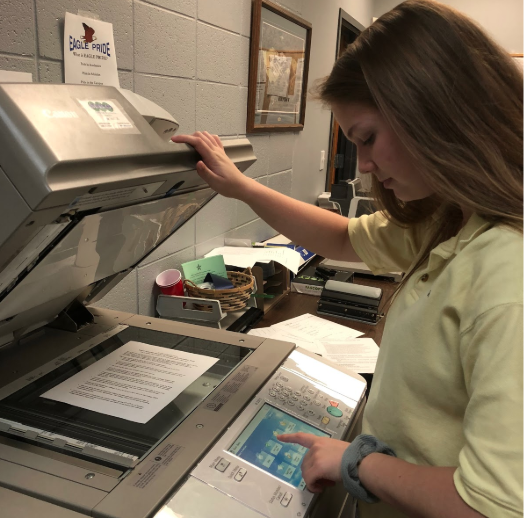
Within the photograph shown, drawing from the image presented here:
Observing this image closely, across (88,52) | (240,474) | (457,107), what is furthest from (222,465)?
(88,52)

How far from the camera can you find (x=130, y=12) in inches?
46.9

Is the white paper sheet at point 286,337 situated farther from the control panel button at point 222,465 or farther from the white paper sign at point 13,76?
the white paper sign at point 13,76

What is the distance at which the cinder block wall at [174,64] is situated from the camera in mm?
965

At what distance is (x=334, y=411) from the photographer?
848 mm

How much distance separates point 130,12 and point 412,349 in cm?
101

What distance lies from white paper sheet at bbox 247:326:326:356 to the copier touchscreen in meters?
0.60

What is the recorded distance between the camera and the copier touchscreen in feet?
2.25

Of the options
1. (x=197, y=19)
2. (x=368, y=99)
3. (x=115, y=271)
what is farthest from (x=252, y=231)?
(x=368, y=99)

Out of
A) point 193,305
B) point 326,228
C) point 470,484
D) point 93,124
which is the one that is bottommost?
point 193,305

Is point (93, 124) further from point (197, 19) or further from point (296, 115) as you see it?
point (296, 115)

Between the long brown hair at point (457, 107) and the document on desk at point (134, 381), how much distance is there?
1.68 ft

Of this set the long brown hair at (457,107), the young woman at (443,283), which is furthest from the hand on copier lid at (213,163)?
the long brown hair at (457,107)

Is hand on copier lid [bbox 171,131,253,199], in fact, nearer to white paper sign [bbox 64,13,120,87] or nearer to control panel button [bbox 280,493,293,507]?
white paper sign [bbox 64,13,120,87]

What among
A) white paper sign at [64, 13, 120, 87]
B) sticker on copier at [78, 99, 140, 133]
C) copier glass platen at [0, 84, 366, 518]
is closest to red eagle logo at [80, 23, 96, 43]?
white paper sign at [64, 13, 120, 87]
